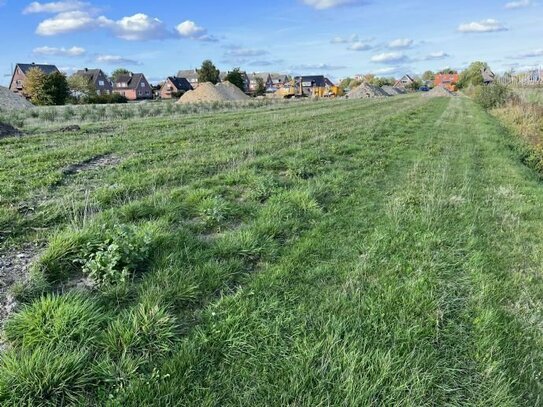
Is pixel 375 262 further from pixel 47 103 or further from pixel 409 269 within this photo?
pixel 47 103

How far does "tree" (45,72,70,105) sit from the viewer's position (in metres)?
53.2

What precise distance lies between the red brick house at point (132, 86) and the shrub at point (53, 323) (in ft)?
379

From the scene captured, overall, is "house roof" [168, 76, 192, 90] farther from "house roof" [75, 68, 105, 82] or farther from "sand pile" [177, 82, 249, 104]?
"sand pile" [177, 82, 249, 104]

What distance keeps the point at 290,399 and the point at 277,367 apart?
299 millimetres

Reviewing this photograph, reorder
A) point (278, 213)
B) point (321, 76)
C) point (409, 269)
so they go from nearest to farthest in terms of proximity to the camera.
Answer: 1. point (409, 269)
2. point (278, 213)
3. point (321, 76)

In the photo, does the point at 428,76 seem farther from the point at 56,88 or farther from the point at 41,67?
the point at 56,88

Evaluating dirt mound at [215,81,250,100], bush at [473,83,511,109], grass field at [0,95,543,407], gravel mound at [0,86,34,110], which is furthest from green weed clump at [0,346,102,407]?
dirt mound at [215,81,250,100]

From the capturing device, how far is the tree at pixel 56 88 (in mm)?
53209

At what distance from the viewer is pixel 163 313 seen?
3348 millimetres

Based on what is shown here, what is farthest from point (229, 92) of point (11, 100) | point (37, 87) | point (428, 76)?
point (428, 76)

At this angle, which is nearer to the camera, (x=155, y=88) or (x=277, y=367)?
(x=277, y=367)

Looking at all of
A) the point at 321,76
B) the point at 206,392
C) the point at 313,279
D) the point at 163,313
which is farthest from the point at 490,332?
the point at 321,76

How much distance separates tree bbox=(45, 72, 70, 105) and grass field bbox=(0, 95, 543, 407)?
174 ft

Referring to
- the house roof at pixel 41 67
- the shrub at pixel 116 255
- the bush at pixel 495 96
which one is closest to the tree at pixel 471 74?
the bush at pixel 495 96
